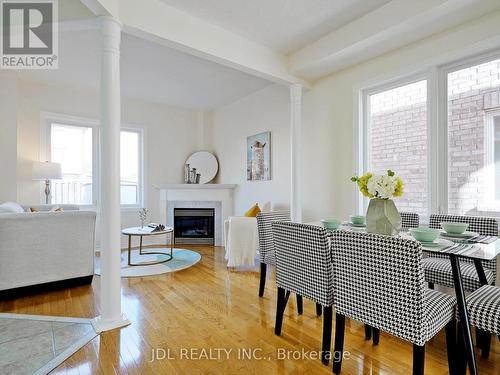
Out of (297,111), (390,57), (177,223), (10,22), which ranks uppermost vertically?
(10,22)

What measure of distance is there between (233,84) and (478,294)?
160 inches

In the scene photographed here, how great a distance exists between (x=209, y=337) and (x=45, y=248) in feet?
6.73

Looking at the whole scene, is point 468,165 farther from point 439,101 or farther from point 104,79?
point 104,79

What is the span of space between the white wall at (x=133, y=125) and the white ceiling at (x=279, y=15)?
10.4ft

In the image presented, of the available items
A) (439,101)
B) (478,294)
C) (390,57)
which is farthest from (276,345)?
(390,57)

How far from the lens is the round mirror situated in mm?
5984

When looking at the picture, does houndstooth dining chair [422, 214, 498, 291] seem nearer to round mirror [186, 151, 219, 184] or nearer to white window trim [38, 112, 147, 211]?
round mirror [186, 151, 219, 184]

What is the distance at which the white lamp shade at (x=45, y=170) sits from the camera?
4207mm

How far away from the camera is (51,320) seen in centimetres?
233

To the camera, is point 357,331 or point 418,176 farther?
point 418,176

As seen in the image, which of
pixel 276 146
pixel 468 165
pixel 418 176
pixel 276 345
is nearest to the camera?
pixel 276 345

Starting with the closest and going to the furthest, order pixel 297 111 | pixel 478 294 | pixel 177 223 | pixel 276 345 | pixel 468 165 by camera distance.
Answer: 1. pixel 478 294
2. pixel 276 345
3. pixel 468 165
4. pixel 297 111
5. pixel 177 223

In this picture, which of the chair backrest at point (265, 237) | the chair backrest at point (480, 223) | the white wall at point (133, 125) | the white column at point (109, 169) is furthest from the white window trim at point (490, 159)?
the white wall at point (133, 125)

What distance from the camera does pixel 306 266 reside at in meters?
1.89
